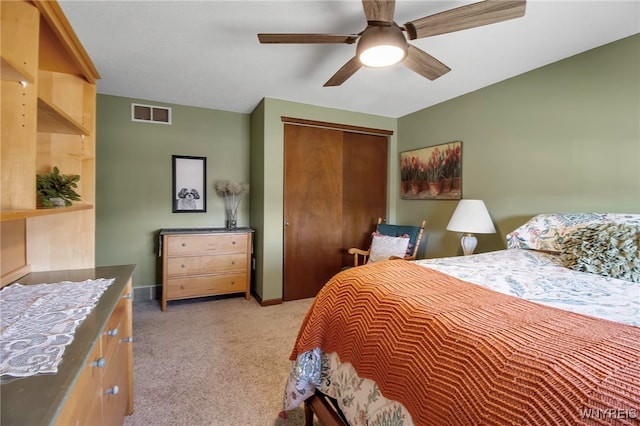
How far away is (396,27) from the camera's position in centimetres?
151

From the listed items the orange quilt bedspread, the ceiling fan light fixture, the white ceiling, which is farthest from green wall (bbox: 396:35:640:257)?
the orange quilt bedspread

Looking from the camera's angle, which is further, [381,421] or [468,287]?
[468,287]

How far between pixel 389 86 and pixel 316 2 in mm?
1372

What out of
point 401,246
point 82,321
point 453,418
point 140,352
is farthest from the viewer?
point 401,246

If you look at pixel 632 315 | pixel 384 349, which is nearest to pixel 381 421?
pixel 384 349

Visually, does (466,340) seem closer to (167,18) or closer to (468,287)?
(468,287)

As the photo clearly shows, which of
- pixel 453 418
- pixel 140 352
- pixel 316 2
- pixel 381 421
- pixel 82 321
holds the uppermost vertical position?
pixel 316 2

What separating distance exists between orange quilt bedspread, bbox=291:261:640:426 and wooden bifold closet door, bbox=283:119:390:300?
215 cm

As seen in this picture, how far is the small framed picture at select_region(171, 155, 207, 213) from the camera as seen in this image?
11.3 ft

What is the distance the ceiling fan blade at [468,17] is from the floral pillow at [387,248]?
82.8 inches

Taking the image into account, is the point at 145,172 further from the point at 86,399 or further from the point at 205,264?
the point at 86,399

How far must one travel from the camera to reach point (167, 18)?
1.79 metres

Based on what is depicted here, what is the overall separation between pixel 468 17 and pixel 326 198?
235cm

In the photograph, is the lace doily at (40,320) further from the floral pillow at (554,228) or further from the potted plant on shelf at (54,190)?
the floral pillow at (554,228)
